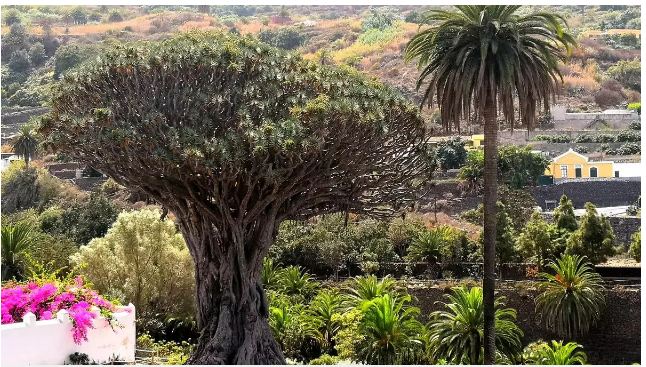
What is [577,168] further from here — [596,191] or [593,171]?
[596,191]

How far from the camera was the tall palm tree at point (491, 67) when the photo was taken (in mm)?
23500

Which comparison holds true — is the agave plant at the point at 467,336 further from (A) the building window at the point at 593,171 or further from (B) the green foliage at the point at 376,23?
(B) the green foliage at the point at 376,23

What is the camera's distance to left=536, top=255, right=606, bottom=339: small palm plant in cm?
2972

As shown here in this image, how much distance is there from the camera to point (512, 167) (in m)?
54.8

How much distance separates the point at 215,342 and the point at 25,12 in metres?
124

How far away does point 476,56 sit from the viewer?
933 inches

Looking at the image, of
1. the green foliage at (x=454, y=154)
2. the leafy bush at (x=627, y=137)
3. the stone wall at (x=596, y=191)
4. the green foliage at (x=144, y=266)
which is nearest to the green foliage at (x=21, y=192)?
the green foliage at (x=454, y=154)

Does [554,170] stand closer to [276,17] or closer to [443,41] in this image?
[443,41]

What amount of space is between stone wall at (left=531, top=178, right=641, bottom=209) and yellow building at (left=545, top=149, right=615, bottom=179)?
4.06 metres

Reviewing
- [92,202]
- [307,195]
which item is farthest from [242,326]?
[92,202]

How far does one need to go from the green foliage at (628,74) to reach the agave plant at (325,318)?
6695 cm

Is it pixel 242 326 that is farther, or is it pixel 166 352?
pixel 166 352

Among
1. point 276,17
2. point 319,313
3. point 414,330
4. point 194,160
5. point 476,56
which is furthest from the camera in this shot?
point 276,17

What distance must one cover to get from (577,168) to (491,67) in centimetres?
3948
